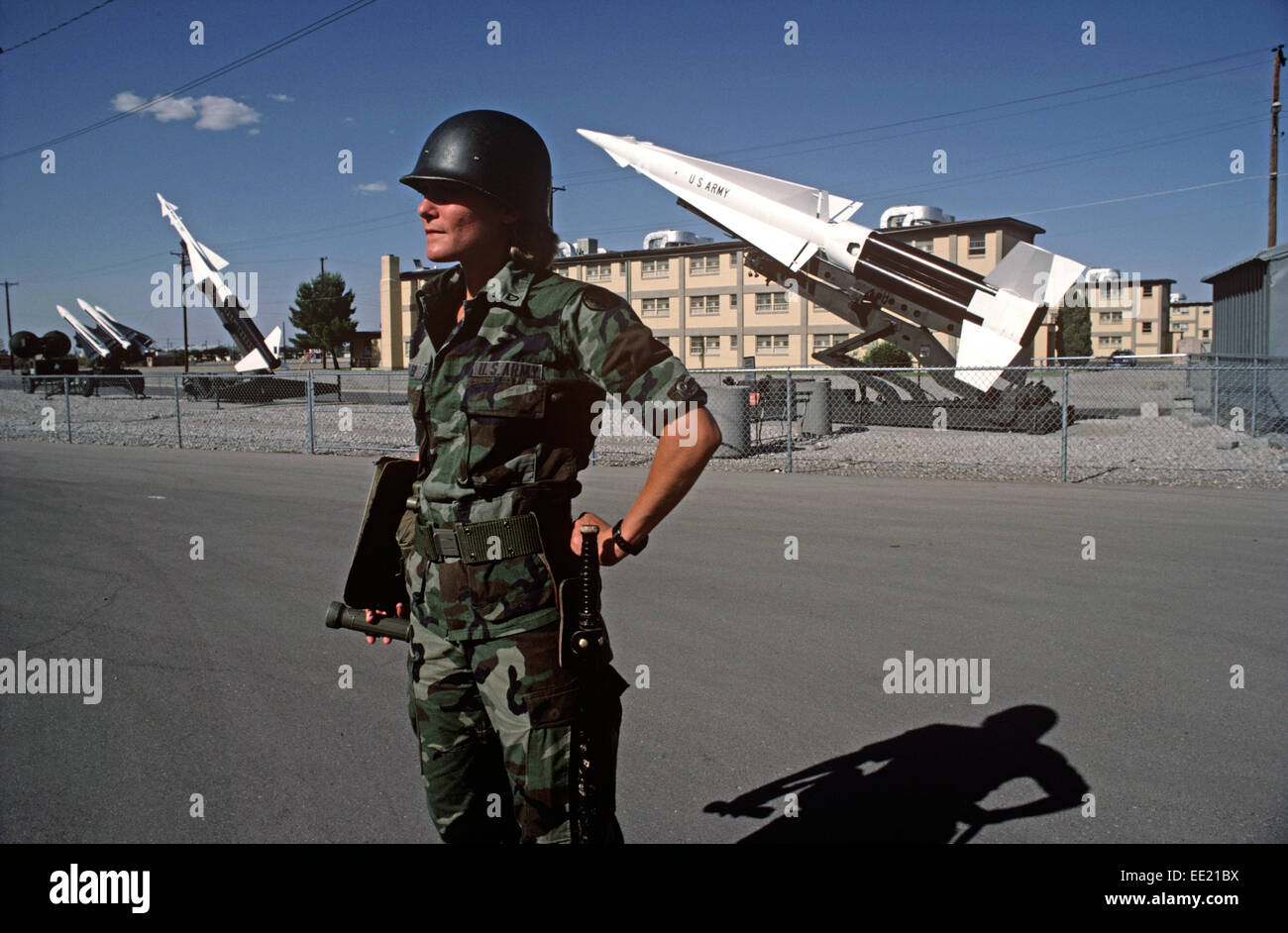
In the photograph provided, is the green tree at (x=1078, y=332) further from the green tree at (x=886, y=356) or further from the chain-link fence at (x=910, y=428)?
the chain-link fence at (x=910, y=428)

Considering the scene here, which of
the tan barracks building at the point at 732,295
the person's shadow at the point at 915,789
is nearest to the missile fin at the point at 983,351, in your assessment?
the person's shadow at the point at 915,789

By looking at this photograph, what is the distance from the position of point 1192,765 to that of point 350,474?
1136 cm

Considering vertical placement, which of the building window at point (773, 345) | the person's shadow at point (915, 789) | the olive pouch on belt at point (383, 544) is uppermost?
the building window at point (773, 345)

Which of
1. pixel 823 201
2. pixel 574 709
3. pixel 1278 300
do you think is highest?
pixel 823 201

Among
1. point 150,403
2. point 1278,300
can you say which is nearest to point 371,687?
point 1278,300

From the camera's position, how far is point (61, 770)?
3.66 meters

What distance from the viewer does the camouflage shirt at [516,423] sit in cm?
212

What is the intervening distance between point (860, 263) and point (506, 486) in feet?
64.3

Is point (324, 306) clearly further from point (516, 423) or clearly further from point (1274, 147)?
point (516, 423)

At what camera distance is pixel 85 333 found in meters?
46.9

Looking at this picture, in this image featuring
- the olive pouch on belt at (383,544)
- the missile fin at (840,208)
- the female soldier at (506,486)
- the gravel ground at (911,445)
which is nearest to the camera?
the female soldier at (506,486)

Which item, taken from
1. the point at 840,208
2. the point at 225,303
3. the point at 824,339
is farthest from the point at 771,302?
the point at 840,208
